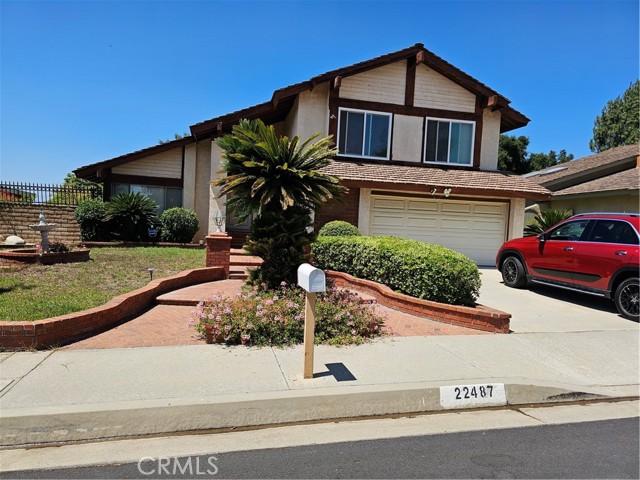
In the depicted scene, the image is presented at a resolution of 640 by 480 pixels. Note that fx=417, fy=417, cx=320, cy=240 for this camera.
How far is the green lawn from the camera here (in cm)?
643

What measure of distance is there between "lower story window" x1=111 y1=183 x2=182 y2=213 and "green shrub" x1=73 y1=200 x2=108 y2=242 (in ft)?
5.19

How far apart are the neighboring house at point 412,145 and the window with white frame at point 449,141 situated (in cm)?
4

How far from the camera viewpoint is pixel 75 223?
16.5m

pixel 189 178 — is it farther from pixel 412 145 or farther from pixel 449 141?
pixel 449 141

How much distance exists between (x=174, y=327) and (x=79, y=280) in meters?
3.57

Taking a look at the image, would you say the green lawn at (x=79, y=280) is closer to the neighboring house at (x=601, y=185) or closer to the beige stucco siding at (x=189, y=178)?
the beige stucco siding at (x=189, y=178)

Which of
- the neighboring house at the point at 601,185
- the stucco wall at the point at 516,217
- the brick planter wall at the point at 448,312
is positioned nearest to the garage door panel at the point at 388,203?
the stucco wall at the point at 516,217

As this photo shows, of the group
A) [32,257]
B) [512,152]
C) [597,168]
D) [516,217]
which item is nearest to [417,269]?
[516,217]

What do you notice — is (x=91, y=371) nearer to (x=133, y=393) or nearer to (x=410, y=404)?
(x=133, y=393)

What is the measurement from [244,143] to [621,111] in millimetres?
44945

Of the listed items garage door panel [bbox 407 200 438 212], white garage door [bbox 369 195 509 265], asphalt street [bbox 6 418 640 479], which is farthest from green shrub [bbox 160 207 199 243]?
asphalt street [bbox 6 418 640 479]

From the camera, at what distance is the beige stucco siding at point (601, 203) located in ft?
55.0

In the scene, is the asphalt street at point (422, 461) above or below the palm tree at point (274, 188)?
below

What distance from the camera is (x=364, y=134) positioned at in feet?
48.1
